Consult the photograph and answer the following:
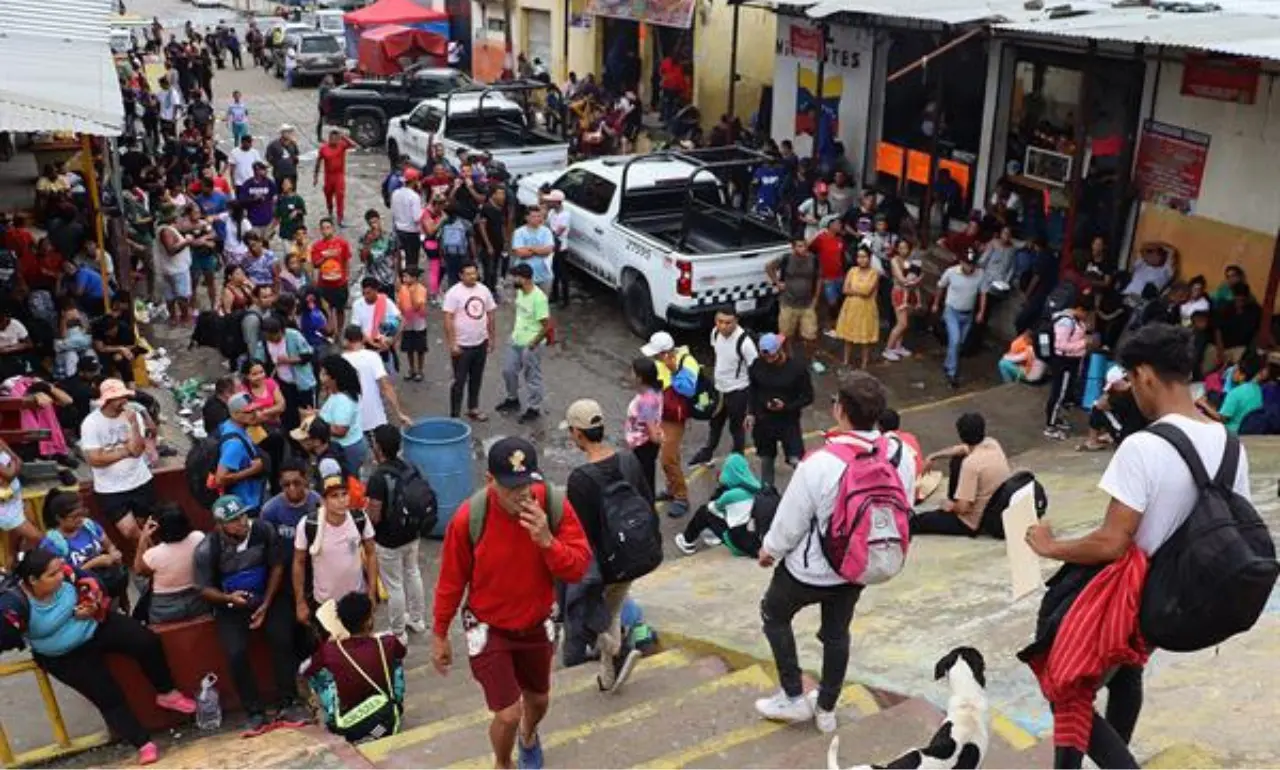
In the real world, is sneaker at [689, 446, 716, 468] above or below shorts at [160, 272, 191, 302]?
below

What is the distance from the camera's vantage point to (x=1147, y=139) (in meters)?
13.1

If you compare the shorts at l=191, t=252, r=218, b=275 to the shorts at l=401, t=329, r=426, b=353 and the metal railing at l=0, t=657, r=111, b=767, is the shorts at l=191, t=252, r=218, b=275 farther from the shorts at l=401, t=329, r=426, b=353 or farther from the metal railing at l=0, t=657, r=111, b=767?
the metal railing at l=0, t=657, r=111, b=767

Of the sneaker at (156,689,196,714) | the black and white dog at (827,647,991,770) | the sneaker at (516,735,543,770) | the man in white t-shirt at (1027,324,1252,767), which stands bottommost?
the sneaker at (156,689,196,714)

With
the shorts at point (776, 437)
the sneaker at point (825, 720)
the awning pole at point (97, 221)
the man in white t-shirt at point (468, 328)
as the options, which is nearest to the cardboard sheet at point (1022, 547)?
the sneaker at point (825, 720)

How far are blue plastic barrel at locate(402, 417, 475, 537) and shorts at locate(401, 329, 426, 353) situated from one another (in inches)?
114

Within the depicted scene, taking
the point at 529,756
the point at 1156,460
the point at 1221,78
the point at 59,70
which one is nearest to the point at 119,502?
the point at 529,756

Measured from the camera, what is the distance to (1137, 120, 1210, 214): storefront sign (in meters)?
12.6

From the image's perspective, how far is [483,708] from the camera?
6.21 m

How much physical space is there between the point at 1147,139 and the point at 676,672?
32.0 ft

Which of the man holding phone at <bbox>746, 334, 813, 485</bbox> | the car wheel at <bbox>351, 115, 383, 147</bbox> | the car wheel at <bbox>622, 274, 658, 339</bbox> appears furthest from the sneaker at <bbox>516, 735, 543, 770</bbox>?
the car wheel at <bbox>351, 115, 383, 147</bbox>

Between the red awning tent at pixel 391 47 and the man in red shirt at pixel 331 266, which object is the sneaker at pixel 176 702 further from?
the red awning tent at pixel 391 47

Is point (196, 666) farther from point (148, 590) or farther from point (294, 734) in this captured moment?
point (294, 734)

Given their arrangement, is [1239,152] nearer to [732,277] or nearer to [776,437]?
[732,277]

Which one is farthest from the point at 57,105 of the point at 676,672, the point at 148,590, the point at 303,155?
the point at 303,155
